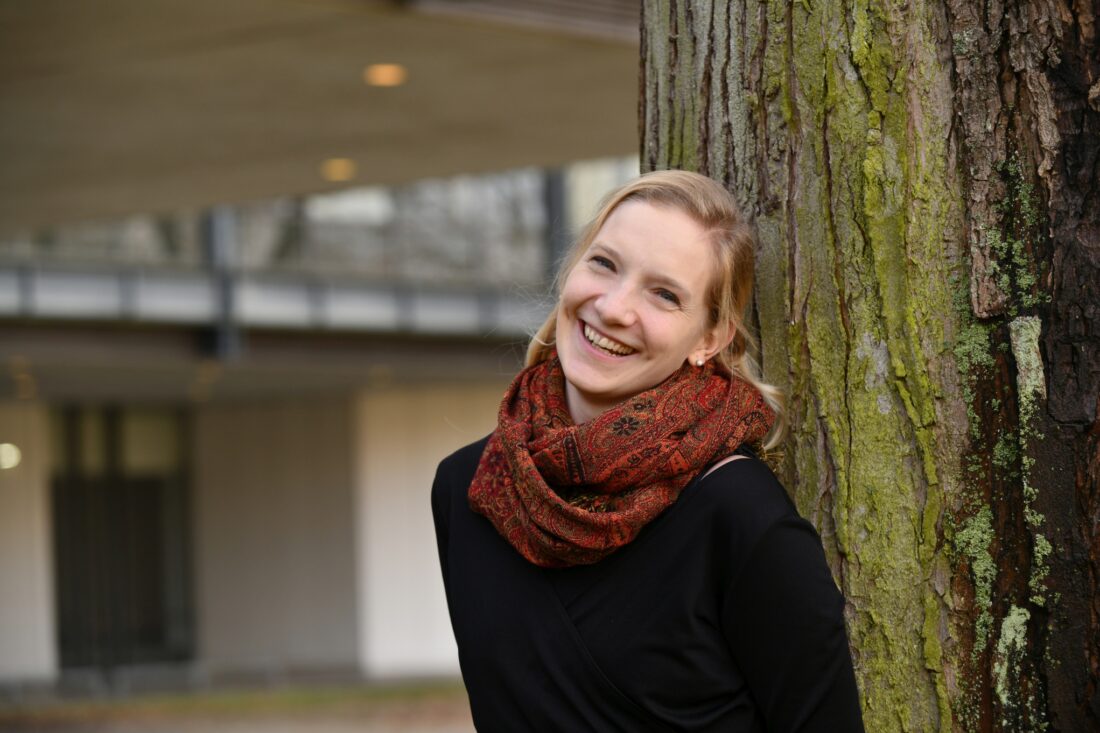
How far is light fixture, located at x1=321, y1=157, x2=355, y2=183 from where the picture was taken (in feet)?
48.7

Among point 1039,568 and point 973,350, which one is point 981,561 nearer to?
point 1039,568

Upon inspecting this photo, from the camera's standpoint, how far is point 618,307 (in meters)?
2.48

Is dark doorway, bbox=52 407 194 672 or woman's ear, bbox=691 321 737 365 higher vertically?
woman's ear, bbox=691 321 737 365

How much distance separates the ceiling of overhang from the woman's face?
7164mm

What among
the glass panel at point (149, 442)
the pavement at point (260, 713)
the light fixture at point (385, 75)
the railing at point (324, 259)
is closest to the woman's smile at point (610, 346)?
the light fixture at point (385, 75)

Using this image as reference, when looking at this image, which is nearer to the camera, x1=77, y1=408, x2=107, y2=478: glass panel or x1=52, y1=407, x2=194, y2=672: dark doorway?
x1=52, y1=407, x2=194, y2=672: dark doorway

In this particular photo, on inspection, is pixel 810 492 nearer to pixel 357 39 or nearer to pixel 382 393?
pixel 357 39

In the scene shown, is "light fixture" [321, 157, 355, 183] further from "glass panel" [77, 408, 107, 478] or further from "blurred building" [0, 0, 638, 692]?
"glass panel" [77, 408, 107, 478]

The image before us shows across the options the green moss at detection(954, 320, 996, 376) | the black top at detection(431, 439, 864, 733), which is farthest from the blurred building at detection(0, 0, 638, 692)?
the green moss at detection(954, 320, 996, 376)

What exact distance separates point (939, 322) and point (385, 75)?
9204 mm

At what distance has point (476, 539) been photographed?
8.59ft

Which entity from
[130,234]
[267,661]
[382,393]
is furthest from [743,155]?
[267,661]

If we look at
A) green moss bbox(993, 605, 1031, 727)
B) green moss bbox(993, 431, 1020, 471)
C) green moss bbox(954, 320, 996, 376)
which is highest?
green moss bbox(954, 320, 996, 376)

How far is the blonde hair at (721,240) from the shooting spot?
2.54 meters
